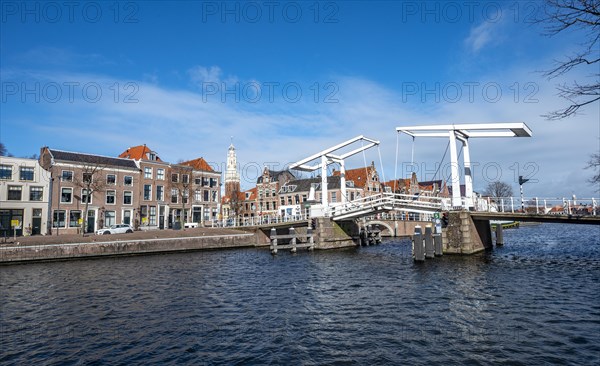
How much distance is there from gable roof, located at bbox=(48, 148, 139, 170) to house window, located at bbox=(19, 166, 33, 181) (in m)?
2.67

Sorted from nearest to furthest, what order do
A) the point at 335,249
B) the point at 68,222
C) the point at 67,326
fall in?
the point at 67,326 → the point at 335,249 → the point at 68,222

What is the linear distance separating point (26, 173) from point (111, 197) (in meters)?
8.14

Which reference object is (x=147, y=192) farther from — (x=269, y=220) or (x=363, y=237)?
(x=363, y=237)

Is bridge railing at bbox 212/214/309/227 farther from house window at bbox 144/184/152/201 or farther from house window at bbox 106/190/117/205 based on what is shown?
house window at bbox 106/190/117/205

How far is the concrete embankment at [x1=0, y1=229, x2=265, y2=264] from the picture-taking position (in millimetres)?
21750

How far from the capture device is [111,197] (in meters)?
40.8

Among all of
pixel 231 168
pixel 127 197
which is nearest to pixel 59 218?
pixel 127 197

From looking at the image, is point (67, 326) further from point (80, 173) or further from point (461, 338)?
point (80, 173)

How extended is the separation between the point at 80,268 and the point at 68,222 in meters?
21.0

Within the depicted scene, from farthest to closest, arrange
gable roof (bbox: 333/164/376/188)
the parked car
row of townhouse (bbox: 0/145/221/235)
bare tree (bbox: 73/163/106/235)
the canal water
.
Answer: gable roof (bbox: 333/164/376/188) → bare tree (bbox: 73/163/106/235) → row of townhouse (bbox: 0/145/221/235) → the parked car → the canal water

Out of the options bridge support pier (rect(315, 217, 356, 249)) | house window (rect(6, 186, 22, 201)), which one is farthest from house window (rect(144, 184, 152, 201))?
bridge support pier (rect(315, 217, 356, 249))

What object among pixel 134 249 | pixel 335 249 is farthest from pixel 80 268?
pixel 335 249

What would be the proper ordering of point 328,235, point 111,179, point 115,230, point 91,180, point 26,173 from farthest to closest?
point 111,179 → point 91,180 → point 26,173 → point 115,230 → point 328,235

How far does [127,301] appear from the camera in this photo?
39.5 feet
